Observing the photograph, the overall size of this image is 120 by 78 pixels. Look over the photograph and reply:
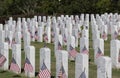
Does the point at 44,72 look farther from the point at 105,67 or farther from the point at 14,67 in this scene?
the point at 105,67

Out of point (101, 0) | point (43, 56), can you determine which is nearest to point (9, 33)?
point (43, 56)

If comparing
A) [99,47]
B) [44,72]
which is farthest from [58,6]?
[44,72]

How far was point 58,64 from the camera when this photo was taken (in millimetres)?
10641

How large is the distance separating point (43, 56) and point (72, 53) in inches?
131

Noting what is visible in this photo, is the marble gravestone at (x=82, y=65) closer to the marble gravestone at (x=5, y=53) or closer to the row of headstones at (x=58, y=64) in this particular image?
the row of headstones at (x=58, y=64)

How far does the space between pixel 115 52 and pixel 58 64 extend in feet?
8.20

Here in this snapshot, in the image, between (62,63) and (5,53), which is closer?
(62,63)

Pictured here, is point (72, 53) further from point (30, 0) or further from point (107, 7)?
point (30, 0)

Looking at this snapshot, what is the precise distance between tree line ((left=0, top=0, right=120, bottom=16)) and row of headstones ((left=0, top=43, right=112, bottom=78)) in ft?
74.8

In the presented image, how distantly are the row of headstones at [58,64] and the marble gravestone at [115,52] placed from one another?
7.67 feet

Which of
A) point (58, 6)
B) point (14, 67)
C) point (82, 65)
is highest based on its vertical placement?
point (58, 6)

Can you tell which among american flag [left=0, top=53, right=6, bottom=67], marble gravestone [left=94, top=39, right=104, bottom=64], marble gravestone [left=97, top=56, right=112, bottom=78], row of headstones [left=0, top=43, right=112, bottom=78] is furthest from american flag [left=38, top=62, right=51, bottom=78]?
A: marble gravestone [left=94, top=39, right=104, bottom=64]

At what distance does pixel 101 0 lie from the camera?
38812mm

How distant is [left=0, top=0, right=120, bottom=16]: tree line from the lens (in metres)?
35.3
